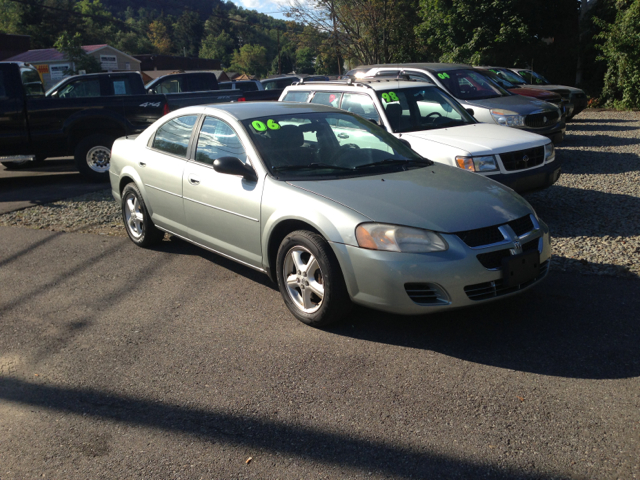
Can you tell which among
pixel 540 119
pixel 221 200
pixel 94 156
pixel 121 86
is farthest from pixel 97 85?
pixel 540 119

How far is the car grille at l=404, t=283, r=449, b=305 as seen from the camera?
12.4 feet

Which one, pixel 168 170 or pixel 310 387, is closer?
pixel 310 387

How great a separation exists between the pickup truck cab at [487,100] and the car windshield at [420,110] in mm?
2039

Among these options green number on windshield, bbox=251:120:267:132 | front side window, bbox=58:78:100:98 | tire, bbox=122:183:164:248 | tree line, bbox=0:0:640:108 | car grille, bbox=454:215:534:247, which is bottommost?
tire, bbox=122:183:164:248

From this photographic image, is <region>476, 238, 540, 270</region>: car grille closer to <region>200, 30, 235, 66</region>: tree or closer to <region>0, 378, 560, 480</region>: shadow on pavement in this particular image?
<region>0, 378, 560, 480</region>: shadow on pavement

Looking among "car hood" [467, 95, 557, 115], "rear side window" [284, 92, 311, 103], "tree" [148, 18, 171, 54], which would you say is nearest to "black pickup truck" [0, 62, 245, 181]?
"rear side window" [284, 92, 311, 103]

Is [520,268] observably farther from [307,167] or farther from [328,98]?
[328,98]

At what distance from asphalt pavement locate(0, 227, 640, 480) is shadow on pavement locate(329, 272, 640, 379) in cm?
2

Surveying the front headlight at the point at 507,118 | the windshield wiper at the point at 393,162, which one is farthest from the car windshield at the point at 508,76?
the windshield wiper at the point at 393,162

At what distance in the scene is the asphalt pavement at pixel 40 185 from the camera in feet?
31.6

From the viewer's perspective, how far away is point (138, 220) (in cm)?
644

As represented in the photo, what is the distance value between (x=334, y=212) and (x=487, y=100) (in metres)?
7.71

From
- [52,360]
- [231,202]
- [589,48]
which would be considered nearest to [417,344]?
[231,202]

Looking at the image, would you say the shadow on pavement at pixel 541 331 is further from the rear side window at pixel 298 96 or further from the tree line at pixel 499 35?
the tree line at pixel 499 35
